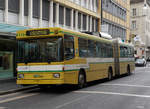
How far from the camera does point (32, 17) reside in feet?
71.6

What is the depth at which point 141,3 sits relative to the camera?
78.1 m

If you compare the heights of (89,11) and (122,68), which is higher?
(89,11)

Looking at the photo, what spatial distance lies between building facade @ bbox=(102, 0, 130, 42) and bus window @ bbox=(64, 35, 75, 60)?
22.4m

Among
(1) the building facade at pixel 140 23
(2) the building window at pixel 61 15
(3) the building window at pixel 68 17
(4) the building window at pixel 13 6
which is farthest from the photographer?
(1) the building facade at pixel 140 23

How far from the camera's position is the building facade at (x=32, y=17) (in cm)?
1850

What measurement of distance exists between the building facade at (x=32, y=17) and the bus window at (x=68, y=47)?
5305mm

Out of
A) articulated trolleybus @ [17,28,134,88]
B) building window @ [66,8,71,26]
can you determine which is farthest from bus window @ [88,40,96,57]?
building window @ [66,8,71,26]

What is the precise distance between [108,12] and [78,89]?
27.6 m

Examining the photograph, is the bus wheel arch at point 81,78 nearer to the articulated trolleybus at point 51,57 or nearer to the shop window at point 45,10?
the articulated trolleybus at point 51,57

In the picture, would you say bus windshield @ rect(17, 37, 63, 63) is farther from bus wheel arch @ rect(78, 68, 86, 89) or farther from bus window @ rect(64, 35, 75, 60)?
bus wheel arch @ rect(78, 68, 86, 89)

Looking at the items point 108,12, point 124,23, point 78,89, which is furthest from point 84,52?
point 124,23

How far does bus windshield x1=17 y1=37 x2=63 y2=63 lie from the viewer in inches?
465

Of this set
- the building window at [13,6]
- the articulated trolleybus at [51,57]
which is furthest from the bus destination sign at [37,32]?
the building window at [13,6]

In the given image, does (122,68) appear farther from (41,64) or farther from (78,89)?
(41,64)
